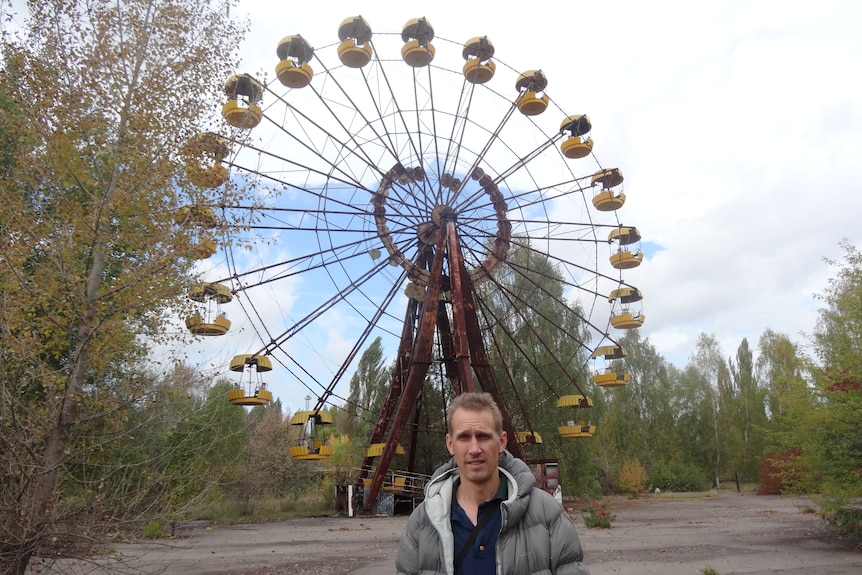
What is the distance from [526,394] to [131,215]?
892 inches

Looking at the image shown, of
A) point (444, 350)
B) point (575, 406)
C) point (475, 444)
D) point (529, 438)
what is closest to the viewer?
point (475, 444)

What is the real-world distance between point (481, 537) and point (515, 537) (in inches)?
5.4

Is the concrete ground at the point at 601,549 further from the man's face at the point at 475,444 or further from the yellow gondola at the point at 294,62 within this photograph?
the yellow gondola at the point at 294,62

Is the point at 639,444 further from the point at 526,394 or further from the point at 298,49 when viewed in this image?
the point at 298,49

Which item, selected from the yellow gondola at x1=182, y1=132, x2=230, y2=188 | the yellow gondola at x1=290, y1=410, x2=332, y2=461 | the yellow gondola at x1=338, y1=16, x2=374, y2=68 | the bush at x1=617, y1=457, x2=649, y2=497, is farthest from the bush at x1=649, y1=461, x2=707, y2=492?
the yellow gondola at x1=182, y1=132, x2=230, y2=188

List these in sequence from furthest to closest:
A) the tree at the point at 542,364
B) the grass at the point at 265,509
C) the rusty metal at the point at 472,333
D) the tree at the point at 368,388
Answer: the tree at the point at 368,388
the tree at the point at 542,364
the grass at the point at 265,509
the rusty metal at the point at 472,333

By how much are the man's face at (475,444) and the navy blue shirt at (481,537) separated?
105 mm

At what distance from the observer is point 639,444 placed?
1591 inches

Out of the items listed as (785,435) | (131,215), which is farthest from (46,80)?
(785,435)

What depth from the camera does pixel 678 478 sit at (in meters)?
39.4

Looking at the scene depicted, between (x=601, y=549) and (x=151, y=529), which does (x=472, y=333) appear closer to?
(x=601, y=549)

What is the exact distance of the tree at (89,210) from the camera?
628cm

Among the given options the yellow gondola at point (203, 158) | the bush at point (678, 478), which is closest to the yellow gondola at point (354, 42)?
the yellow gondola at point (203, 158)

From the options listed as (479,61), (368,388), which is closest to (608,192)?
(479,61)
